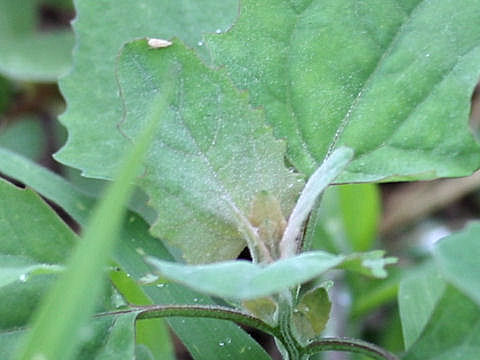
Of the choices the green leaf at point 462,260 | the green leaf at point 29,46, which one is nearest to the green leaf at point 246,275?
the green leaf at point 462,260

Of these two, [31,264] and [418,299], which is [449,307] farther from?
[31,264]

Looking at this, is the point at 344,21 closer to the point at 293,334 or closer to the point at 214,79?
the point at 214,79

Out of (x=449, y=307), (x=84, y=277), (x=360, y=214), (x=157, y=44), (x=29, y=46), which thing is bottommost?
(x=84, y=277)

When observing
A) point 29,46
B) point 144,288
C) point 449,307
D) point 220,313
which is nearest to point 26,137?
point 29,46

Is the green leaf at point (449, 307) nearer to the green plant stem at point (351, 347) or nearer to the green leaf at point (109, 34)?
the green plant stem at point (351, 347)

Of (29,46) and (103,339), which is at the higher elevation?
(29,46)

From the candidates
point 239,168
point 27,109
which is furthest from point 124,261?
point 27,109

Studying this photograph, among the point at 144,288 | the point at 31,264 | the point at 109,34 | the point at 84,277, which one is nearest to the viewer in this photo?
the point at 84,277
